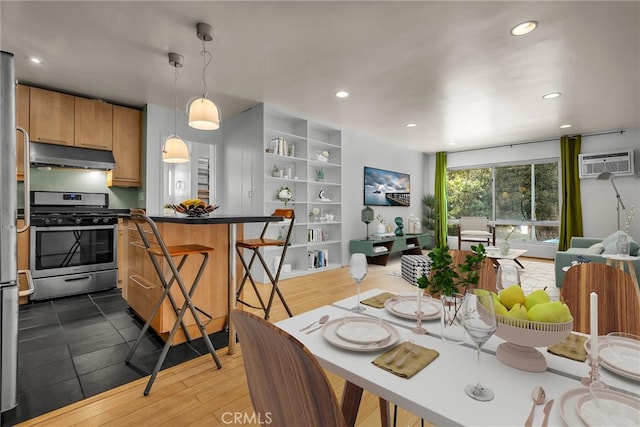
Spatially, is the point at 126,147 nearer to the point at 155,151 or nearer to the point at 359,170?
the point at 155,151

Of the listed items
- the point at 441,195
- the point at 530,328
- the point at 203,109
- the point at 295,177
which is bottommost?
the point at 530,328

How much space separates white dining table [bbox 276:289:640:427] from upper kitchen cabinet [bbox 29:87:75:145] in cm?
433

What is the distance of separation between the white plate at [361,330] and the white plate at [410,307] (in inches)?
5.6

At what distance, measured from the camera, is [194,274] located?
90.7 inches

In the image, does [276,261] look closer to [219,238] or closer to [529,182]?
[219,238]

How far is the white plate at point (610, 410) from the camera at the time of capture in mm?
503

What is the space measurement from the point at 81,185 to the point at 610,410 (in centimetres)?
520

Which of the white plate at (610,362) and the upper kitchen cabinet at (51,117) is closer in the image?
the white plate at (610,362)

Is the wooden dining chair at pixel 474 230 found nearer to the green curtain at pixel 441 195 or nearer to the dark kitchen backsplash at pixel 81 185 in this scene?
the green curtain at pixel 441 195

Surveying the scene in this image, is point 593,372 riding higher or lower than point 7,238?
lower

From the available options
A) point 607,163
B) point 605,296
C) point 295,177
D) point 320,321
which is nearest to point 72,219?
point 295,177

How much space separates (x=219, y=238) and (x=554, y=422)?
2.31m

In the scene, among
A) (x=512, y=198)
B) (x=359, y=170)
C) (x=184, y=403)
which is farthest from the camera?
(x=512, y=198)

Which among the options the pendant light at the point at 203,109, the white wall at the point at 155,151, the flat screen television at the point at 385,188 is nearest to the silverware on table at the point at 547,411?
the pendant light at the point at 203,109
